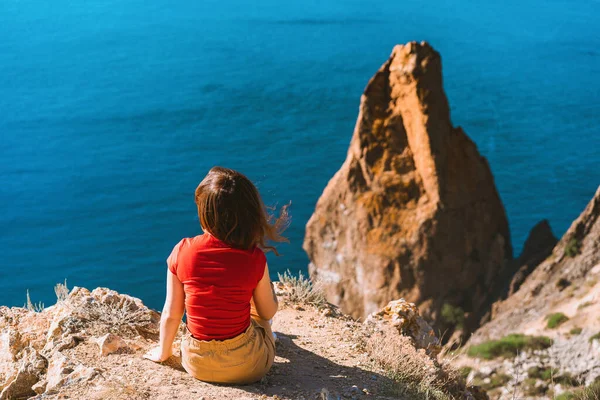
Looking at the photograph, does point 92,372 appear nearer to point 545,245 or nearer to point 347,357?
point 347,357

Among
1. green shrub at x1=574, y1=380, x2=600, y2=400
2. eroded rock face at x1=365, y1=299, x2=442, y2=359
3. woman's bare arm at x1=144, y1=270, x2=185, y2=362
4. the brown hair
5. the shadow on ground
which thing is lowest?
green shrub at x1=574, y1=380, x2=600, y2=400

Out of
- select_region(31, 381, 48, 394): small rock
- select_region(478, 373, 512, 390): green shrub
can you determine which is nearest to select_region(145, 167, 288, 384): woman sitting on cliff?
select_region(31, 381, 48, 394): small rock

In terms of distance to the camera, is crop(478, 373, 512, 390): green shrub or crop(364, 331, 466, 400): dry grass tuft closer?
crop(364, 331, 466, 400): dry grass tuft

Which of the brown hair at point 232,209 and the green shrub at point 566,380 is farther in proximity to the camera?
the green shrub at point 566,380

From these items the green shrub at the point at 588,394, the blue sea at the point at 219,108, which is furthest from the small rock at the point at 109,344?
the blue sea at the point at 219,108

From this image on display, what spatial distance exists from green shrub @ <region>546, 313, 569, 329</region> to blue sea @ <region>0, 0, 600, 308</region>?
906 inches

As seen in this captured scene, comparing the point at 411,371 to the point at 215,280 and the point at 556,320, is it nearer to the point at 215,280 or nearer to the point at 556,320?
the point at 215,280

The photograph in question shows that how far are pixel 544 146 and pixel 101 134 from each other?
34014mm

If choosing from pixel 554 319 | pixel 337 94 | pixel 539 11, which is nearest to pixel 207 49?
pixel 337 94

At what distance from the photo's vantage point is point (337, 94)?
190 ft

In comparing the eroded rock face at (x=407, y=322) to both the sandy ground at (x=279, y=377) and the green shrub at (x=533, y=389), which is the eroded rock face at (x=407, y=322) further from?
the green shrub at (x=533, y=389)

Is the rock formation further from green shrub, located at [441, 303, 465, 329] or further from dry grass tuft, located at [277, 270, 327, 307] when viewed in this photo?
dry grass tuft, located at [277, 270, 327, 307]

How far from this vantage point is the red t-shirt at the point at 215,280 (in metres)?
4.00

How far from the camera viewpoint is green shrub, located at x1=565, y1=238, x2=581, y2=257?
17.4 metres
